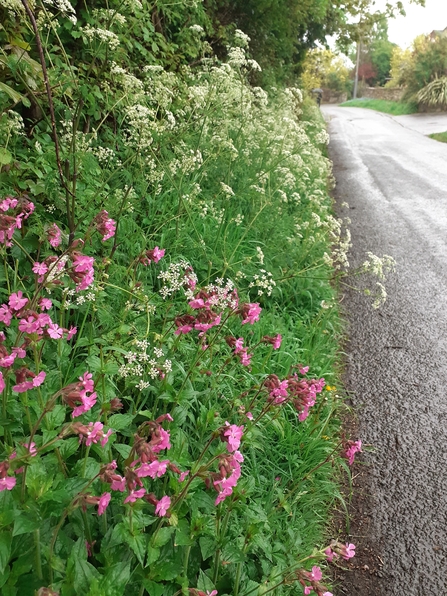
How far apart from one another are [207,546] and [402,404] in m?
1.92

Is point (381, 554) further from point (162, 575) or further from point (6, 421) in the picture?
point (6, 421)

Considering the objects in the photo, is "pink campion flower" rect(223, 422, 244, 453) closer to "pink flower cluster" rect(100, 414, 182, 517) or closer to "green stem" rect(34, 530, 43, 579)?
"pink flower cluster" rect(100, 414, 182, 517)

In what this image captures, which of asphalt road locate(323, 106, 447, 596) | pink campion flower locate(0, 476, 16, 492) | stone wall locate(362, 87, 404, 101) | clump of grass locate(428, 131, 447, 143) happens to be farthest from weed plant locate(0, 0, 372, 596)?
stone wall locate(362, 87, 404, 101)

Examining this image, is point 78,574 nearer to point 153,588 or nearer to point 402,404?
point 153,588

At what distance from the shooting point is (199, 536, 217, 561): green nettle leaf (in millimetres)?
1589

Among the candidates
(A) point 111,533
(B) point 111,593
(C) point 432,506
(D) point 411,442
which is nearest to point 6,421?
(A) point 111,533

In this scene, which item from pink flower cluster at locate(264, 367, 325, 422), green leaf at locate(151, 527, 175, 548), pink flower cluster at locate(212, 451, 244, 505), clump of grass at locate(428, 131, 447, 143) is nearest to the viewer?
pink flower cluster at locate(212, 451, 244, 505)

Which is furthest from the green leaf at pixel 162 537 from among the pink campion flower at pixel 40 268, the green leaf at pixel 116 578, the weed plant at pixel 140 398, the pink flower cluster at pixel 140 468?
the pink campion flower at pixel 40 268

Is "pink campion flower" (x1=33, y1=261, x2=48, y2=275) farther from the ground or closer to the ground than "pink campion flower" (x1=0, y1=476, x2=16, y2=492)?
farther from the ground

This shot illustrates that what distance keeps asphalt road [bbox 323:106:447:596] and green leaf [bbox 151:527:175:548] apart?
3.06 ft

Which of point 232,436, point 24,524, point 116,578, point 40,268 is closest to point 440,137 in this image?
point 40,268

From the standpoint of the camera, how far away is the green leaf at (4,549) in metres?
1.18

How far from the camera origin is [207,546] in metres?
1.61

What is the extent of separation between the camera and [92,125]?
3.80 m
